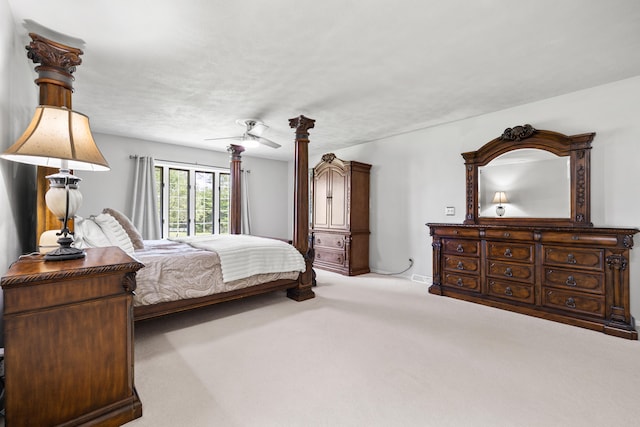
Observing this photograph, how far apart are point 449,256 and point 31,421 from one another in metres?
3.99

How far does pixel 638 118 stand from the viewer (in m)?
2.90

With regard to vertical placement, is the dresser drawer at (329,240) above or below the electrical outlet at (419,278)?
above

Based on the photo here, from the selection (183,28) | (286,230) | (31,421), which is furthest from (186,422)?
(286,230)

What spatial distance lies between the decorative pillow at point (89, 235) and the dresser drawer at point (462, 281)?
12.7 feet

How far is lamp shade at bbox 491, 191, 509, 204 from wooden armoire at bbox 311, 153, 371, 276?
85.0 inches

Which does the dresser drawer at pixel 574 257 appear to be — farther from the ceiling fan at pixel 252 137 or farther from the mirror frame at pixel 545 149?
the ceiling fan at pixel 252 137

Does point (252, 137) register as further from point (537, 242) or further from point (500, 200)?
point (537, 242)

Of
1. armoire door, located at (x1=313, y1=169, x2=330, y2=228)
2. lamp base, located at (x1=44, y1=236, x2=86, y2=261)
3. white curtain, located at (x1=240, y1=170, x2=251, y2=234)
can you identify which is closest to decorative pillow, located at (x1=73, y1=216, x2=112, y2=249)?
lamp base, located at (x1=44, y1=236, x2=86, y2=261)

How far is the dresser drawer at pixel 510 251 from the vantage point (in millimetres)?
3219

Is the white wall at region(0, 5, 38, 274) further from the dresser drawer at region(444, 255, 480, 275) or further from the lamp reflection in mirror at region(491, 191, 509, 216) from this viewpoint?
the lamp reflection in mirror at region(491, 191, 509, 216)

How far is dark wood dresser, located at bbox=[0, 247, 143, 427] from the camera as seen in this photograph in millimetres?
1236

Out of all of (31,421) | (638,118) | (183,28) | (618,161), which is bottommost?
(31,421)

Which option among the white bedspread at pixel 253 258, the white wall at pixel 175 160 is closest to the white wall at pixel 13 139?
the white bedspread at pixel 253 258

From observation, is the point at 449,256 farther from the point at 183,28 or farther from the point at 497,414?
the point at 183,28
